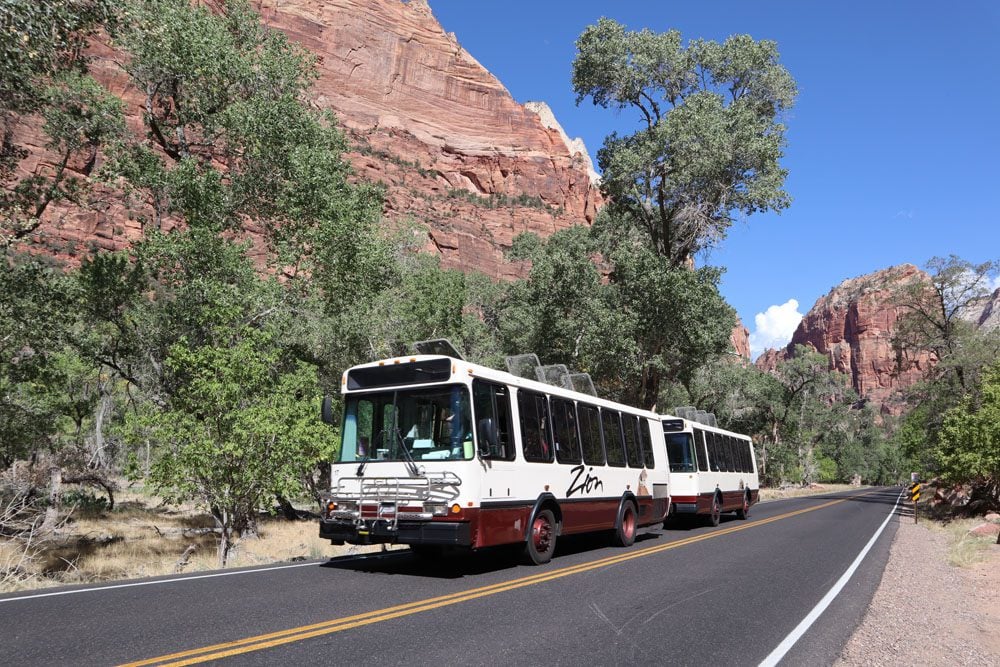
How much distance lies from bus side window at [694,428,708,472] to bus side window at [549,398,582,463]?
8.70 metres

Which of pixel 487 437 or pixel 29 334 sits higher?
pixel 29 334

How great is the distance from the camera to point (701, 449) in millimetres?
19859

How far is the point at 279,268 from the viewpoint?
1975 centimetres

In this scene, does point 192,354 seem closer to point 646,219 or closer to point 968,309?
point 646,219

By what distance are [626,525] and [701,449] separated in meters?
6.83

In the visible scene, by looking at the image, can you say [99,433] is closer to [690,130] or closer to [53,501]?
[53,501]

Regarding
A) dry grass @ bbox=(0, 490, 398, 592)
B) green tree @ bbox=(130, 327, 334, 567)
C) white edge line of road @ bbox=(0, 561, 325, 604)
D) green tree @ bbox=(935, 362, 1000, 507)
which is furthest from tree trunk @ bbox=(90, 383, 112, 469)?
green tree @ bbox=(935, 362, 1000, 507)

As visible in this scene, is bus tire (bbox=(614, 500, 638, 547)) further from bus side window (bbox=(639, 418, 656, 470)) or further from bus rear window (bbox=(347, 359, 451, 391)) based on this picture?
bus rear window (bbox=(347, 359, 451, 391))

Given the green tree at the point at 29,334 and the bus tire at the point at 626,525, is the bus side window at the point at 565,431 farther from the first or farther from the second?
the green tree at the point at 29,334

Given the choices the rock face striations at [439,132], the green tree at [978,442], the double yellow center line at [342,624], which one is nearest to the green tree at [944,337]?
the green tree at [978,442]

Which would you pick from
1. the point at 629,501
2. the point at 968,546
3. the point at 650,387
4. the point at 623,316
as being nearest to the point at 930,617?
the point at 629,501

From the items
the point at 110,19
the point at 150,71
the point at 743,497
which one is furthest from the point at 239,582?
the point at 743,497

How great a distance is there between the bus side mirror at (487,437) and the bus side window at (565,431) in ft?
7.35

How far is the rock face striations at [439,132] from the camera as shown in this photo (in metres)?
118
